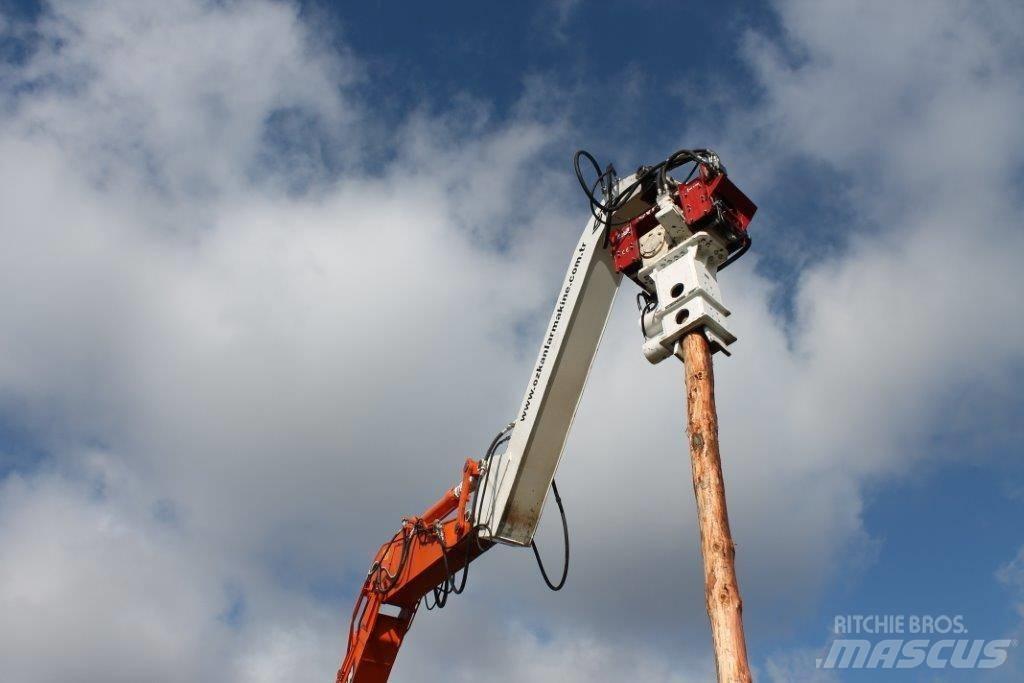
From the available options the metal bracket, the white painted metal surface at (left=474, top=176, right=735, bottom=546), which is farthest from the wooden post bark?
the white painted metal surface at (left=474, top=176, right=735, bottom=546)

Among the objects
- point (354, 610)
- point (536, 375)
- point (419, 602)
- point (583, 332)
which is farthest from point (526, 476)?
point (354, 610)

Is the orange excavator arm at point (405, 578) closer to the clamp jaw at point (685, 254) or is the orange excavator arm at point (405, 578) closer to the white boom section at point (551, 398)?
the white boom section at point (551, 398)

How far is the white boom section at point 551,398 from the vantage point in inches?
383

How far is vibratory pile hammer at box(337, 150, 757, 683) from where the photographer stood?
7.89m

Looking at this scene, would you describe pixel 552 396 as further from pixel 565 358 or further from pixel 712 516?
pixel 712 516

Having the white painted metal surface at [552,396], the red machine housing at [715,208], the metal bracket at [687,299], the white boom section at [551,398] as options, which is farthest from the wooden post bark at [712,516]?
the white boom section at [551,398]

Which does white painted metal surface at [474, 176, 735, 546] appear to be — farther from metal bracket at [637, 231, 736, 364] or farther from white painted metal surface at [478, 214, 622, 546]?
metal bracket at [637, 231, 736, 364]

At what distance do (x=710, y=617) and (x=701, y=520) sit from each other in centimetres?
71

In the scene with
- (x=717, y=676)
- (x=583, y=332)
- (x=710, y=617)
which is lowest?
(x=717, y=676)

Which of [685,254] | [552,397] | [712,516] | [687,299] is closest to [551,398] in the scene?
[552,397]

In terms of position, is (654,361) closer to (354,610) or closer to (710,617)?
(710,617)

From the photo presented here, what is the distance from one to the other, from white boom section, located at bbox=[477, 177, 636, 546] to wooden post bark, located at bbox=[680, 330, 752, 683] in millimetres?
3090

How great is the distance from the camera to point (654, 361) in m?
7.30

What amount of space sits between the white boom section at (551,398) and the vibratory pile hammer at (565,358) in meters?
0.01
